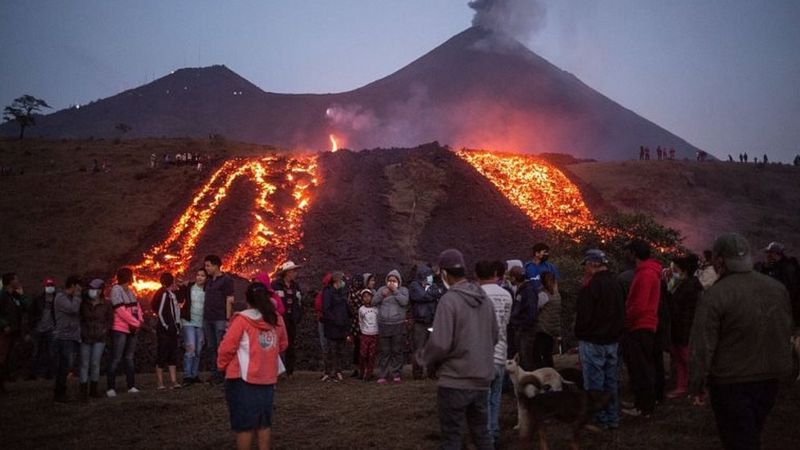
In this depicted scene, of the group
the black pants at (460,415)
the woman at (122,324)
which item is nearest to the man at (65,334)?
the woman at (122,324)

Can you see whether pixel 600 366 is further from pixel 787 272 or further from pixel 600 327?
pixel 787 272

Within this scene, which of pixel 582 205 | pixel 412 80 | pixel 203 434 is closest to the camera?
pixel 203 434

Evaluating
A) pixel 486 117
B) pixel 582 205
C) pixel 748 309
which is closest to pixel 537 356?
pixel 748 309

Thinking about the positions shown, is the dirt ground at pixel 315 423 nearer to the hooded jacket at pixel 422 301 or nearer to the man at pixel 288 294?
the hooded jacket at pixel 422 301

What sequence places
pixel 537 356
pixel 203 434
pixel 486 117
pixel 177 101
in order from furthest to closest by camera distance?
pixel 177 101, pixel 486 117, pixel 537 356, pixel 203 434

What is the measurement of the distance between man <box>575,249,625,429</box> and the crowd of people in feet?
0.05

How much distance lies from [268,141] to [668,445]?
124 meters

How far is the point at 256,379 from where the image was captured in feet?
18.5

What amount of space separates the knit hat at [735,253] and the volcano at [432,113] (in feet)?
328

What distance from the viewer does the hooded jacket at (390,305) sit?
11.7 meters

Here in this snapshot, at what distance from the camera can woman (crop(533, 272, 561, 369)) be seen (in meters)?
9.23

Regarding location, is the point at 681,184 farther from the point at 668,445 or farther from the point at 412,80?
the point at 412,80

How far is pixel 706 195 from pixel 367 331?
33434mm

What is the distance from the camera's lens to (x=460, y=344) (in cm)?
489
